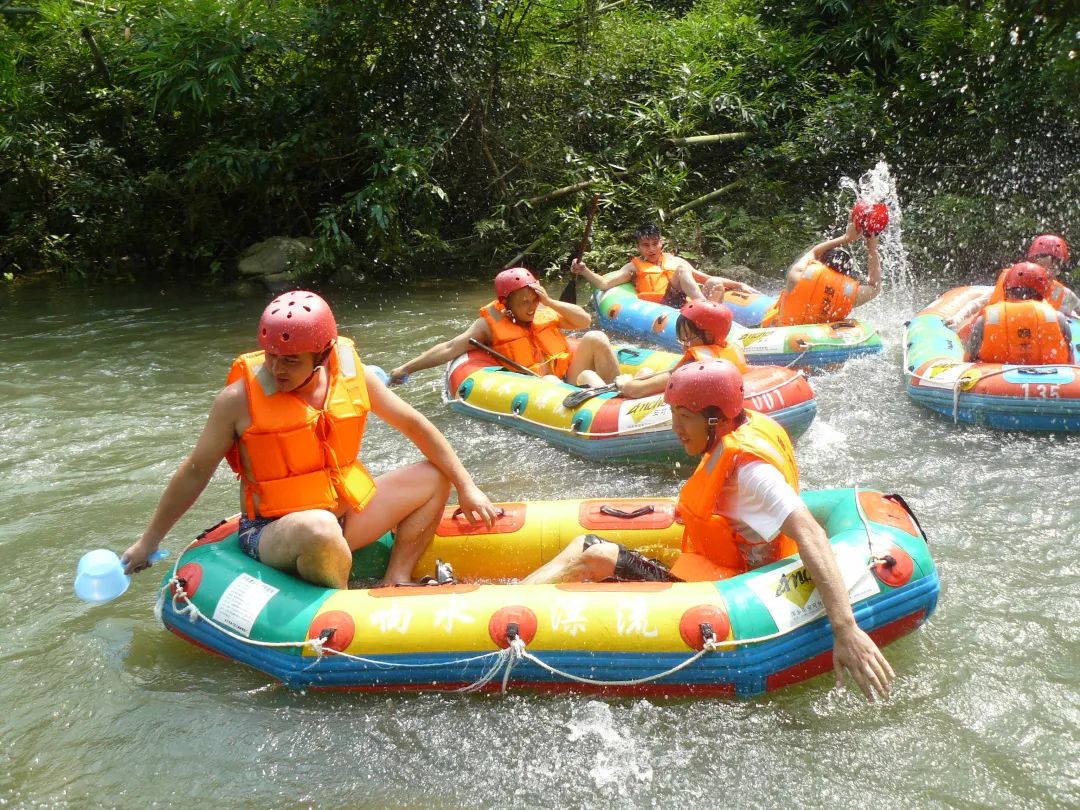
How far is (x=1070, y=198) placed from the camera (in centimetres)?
1057

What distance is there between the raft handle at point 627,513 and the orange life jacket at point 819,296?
399cm

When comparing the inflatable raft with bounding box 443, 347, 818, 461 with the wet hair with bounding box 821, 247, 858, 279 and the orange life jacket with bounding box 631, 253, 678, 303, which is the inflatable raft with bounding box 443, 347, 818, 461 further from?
the orange life jacket with bounding box 631, 253, 678, 303

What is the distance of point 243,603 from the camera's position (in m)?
3.74

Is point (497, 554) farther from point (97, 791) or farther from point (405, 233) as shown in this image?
point (405, 233)

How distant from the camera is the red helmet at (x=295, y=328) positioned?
3580 millimetres

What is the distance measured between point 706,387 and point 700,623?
82 cm

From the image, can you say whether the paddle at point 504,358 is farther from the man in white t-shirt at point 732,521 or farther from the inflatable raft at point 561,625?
the inflatable raft at point 561,625

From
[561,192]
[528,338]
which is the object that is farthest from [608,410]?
[561,192]

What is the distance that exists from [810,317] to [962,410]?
175 centimetres

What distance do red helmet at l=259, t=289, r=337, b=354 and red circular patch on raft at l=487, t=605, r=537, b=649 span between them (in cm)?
118

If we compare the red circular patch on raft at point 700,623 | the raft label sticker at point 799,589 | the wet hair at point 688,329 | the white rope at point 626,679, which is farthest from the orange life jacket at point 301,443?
the wet hair at point 688,329

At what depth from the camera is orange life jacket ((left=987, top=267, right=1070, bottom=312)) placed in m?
6.89

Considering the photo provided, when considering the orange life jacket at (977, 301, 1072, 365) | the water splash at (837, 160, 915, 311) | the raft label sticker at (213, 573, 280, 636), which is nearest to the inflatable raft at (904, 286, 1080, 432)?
the orange life jacket at (977, 301, 1072, 365)

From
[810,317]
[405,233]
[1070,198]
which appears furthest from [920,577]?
[405,233]
